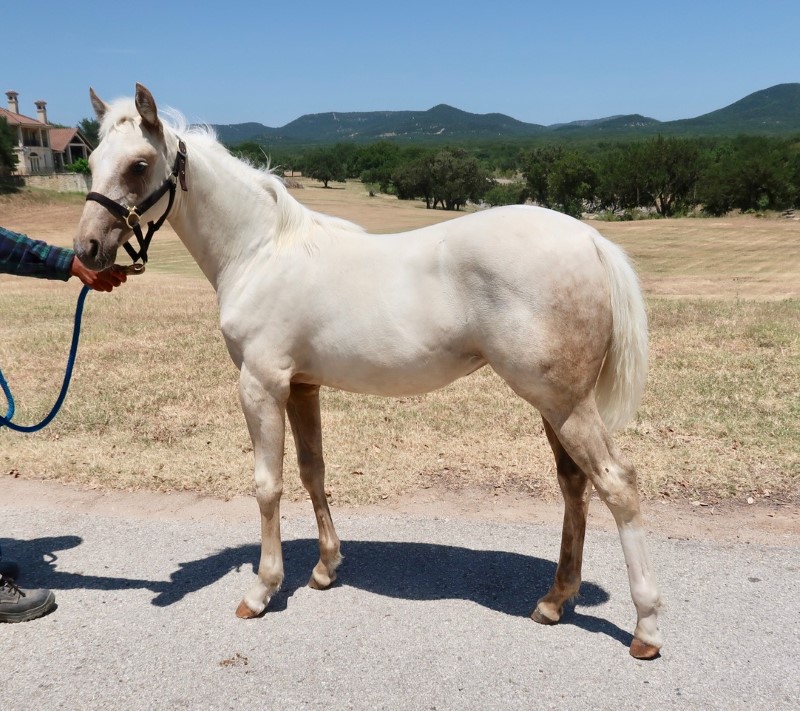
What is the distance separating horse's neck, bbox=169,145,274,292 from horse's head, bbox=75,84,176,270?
0.28m

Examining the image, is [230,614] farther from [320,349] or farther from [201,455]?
[201,455]

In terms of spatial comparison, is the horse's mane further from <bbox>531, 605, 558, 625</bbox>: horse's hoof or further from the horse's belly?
<bbox>531, 605, 558, 625</bbox>: horse's hoof

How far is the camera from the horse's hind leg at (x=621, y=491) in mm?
3211

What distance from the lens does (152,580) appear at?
417 cm

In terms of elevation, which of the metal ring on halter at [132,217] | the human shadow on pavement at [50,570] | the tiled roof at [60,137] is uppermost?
the tiled roof at [60,137]

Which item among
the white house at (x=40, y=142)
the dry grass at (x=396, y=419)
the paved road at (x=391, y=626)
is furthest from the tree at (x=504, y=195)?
the paved road at (x=391, y=626)

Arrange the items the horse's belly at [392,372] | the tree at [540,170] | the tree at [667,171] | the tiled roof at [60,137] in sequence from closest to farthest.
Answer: the horse's belly at [392,372] < the tree at [667,171] < the tiled roof at [60,137] < the tree at [540,170]

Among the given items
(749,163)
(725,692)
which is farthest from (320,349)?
(749,163)

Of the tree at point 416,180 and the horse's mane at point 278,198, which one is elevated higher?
the tree at point 416,180

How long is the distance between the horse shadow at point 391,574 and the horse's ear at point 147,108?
8.64 feet

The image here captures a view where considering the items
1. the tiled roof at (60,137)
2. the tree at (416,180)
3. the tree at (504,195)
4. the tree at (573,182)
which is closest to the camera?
the tree at (573,182)

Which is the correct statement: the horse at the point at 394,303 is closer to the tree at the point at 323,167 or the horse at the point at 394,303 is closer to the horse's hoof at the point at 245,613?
the horse's hoof at the point at 245,613

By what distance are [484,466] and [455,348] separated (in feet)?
8.39

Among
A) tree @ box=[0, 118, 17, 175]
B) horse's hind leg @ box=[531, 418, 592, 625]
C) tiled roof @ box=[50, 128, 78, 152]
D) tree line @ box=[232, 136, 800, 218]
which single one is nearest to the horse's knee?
horse's hind leg @ box=[531, 418, 592, 625]
